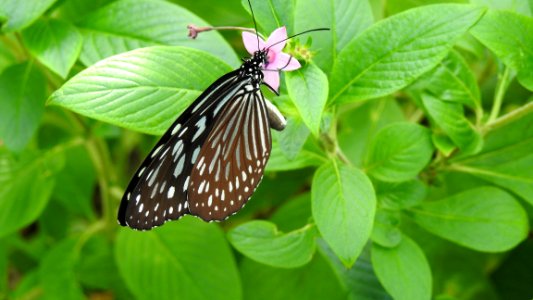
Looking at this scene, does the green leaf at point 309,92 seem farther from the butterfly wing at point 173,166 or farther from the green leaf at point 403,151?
the green leaf at point 403,151

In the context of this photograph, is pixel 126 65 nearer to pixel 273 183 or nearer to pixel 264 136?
pixel 264 136

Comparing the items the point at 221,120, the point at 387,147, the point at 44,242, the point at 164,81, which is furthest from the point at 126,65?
the point at 44,242

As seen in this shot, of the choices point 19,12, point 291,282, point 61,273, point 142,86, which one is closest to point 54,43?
point 19,12

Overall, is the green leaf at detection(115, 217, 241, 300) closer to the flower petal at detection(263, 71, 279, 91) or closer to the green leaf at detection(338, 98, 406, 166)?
the green leaf at detection(338, 98, 406, 166)

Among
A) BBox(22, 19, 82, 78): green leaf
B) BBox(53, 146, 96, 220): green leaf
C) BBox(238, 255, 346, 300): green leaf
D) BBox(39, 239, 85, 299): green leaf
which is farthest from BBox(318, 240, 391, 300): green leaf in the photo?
BBox(53, 146, 96, 220): green leaf

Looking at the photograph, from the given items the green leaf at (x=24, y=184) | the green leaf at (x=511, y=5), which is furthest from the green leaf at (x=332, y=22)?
the green leaf at (x=24, y=184)
